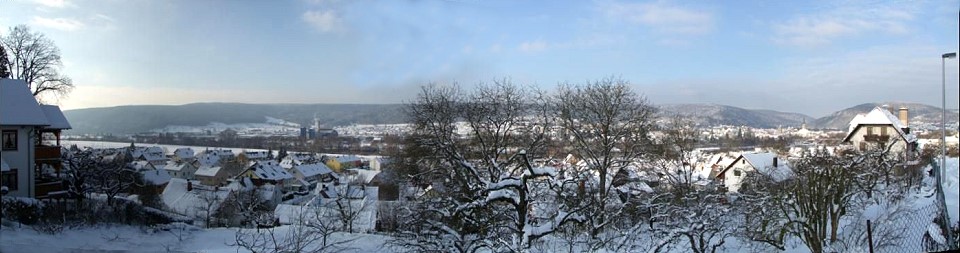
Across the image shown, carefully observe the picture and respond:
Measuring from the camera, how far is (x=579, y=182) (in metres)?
4.62

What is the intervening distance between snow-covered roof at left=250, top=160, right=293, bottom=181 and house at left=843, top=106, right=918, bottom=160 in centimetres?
442

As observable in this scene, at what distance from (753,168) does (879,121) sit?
1.63 meters

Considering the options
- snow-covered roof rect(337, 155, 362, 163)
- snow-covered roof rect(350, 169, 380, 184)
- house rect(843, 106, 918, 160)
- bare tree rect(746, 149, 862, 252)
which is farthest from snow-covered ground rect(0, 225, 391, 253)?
house rect(843, 106, 918, 160)

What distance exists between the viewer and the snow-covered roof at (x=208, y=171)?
409 centimetres

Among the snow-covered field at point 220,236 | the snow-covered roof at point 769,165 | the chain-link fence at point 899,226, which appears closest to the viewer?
the snow-covered field at point 220,236

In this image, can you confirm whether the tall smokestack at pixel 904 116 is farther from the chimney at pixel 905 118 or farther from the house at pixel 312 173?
the house at pixel 312 173

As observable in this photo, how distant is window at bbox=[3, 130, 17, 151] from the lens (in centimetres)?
191

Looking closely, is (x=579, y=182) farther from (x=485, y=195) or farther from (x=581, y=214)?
(x=485, y=195)

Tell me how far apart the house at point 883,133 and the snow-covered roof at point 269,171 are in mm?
4416

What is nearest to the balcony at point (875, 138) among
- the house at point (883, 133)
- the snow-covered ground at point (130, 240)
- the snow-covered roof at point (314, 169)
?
the house at point (883, 133)

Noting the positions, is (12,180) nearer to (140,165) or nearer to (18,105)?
(18,105)

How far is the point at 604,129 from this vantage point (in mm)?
5484

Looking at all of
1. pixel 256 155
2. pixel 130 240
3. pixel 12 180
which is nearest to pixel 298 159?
pixel 256 155

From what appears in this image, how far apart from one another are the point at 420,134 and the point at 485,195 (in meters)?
1.04
